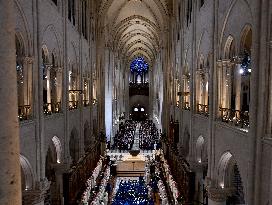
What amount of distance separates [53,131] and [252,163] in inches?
343

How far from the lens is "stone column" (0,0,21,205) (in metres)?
5.36

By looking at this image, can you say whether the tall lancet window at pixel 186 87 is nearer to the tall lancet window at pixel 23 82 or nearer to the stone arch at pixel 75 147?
the stone arch at pixel 75 147

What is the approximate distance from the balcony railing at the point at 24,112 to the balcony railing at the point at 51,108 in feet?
6.82

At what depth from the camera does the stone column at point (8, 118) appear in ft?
17.6

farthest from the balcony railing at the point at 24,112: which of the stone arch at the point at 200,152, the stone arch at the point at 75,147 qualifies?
the stone arch at the point at 75,147

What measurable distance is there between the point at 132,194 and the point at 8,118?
54.1 feet

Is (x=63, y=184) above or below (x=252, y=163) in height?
below

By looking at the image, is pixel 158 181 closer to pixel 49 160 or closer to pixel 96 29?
pixel 49 160

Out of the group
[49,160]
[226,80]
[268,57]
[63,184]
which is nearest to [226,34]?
[226,80]

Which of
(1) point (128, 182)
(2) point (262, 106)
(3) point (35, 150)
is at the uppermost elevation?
(2) point (262, 106)

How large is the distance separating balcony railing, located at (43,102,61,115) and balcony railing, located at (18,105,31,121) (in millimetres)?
2078

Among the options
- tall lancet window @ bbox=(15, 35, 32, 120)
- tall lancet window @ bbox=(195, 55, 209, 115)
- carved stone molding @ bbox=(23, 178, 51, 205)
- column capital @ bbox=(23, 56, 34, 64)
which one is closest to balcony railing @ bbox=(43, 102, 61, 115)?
tall lancet window @ bbox=(15, 35, 32, 120)

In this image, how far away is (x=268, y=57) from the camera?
7.51m

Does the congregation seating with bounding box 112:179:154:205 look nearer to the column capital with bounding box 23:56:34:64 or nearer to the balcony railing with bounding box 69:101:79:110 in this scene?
the balcony railing with bounding box 69:101:79:110
